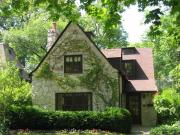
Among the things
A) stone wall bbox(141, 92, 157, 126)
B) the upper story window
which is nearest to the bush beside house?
stone wall bbox(141, 92, 157, 126)

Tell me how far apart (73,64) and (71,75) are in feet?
2.59

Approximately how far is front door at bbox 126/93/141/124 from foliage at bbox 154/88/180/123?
9.07ft

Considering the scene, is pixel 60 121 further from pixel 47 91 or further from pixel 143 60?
pixel 143 60

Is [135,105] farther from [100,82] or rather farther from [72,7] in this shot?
[72,7]

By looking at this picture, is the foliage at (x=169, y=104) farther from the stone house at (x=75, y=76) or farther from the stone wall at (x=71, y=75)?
the stone wall at (x=71, y=75)

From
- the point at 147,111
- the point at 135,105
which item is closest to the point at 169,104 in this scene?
the point at 147,111

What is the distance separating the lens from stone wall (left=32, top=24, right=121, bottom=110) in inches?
1086

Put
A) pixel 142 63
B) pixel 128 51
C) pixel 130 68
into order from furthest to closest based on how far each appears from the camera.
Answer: pixel 128 51 < pixel 142 63 < pixel 130 68

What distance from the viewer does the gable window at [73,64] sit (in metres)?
28.1

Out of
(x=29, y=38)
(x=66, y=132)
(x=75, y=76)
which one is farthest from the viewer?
(x=29, y=38)

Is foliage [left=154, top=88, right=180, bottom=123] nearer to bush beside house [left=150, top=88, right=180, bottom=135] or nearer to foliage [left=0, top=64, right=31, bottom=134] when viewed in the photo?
bush beside house [left=150, top=88, right=180, bottom=135]

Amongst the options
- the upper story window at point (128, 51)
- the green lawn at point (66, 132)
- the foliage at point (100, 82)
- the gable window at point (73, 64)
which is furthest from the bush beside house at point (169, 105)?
the upper story window at point (128, 51)

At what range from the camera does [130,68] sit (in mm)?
33594

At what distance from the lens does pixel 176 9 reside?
6.14 metres
